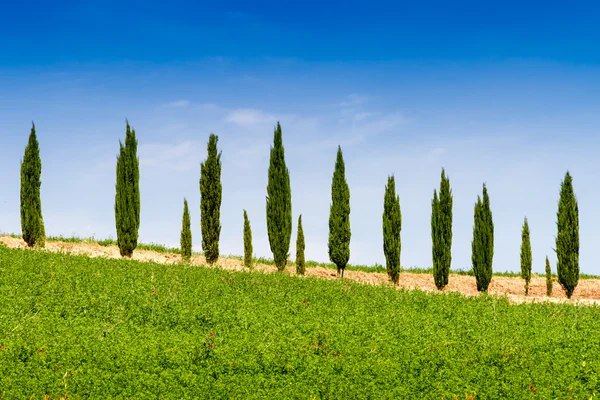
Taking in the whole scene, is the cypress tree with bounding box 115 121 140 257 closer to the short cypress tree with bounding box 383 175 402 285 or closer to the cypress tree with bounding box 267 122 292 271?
the cypress tree with bounding box 267 122 292 271

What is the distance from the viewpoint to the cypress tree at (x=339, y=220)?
113 ft

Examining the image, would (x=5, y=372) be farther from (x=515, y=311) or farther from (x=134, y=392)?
(x=515, y=311)

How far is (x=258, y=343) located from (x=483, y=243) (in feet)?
86.9

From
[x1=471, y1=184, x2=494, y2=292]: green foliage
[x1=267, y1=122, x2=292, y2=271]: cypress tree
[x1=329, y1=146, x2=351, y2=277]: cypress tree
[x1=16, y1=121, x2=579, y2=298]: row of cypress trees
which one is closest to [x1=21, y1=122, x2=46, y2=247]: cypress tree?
[x1=16, y1=121, x2=579, y2=298]: row of cypress trees

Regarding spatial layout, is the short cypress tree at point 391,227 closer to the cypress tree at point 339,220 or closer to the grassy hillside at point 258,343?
the cypress tree at point 339,220

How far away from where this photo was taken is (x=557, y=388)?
1187 centimetres

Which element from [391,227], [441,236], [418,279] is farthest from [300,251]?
[418,279]

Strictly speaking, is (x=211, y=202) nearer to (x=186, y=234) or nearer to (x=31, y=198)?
(x=186, y=234)

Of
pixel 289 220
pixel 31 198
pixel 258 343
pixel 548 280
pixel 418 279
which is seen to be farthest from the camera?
pixel 418 279

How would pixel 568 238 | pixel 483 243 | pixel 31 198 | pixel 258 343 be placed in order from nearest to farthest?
pixel 258 343 < pixel 31 198 < pixel 483 243 < pixel 568 238

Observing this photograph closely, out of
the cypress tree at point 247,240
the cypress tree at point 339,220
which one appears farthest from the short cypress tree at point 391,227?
the cypress tree at point 247,240

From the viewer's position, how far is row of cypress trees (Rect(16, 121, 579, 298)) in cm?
3073

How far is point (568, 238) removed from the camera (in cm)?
3675

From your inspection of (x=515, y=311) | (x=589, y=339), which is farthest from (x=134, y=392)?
(x=515, y=311)
